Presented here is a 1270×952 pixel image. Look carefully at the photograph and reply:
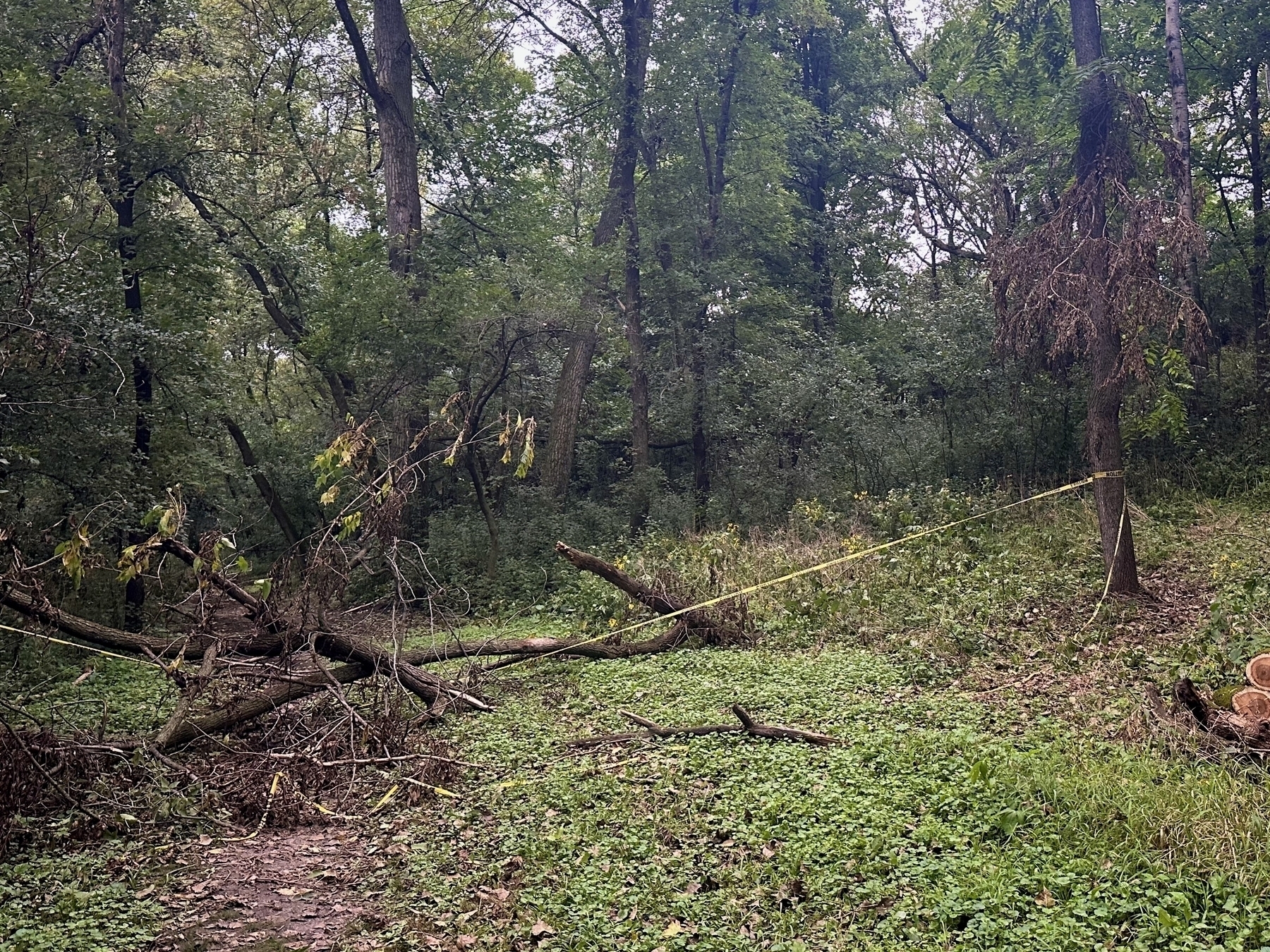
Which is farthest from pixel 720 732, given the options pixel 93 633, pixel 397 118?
pixel 397 118

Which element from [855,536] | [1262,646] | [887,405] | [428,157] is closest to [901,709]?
[1262,646]

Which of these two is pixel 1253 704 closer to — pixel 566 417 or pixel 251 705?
pixel 251 705

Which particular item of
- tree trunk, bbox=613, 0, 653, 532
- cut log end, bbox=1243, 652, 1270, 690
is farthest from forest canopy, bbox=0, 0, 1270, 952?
tree trunk, bbox=613, 0, 653, 532

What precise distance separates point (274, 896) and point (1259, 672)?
560 cm

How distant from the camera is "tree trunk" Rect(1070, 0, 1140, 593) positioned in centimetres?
830

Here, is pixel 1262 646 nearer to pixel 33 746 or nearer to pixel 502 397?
pixel 33 746

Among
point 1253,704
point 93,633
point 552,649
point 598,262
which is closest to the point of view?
point 1253,704

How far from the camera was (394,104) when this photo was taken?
16578 mm

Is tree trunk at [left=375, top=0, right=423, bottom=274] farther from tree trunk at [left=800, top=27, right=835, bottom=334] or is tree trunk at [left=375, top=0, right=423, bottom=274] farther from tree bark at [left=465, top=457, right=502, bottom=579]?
tree trunk at [left=800, top=27, right=835, bottom=334]

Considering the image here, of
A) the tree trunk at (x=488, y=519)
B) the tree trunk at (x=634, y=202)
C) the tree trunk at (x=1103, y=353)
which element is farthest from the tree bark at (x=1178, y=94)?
the tree trunk at (x=488, y=519)

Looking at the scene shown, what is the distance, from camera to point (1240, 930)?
343 centimetres

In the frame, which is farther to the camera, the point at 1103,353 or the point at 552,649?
the point at 552,649

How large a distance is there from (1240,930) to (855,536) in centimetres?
813

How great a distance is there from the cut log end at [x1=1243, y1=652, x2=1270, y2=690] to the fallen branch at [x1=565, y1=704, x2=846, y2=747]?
7.78 ft
